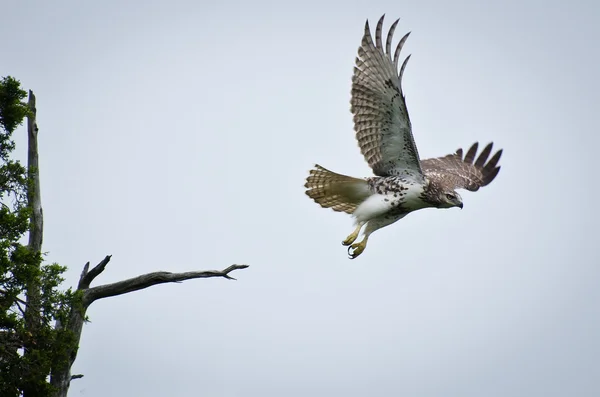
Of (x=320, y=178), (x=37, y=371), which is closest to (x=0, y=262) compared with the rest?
(x=37, y=371)

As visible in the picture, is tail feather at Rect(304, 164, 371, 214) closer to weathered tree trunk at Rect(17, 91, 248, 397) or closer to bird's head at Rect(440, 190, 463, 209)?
bird's head at Rect(440, 190, 463, 209)

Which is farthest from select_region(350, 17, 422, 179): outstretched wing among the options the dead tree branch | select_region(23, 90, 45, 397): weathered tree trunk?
select_region(23, 90, 45, 397): weathered tree trunk

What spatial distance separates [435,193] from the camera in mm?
11625

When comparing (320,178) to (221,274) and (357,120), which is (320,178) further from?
(221,274)

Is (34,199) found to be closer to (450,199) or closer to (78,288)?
(78,288)

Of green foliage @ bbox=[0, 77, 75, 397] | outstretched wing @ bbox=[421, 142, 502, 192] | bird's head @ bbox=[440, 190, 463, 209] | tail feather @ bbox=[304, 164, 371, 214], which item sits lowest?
green foliage @ bbox=[0, 77, 75, 397]

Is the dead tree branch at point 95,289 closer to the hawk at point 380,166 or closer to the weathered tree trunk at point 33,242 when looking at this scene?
the weathered tree trunk at point 33,242

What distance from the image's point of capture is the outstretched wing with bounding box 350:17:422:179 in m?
10.8

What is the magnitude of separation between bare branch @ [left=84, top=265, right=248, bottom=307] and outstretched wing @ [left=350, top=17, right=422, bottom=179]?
3037 millimetres

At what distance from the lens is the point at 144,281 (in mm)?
9344

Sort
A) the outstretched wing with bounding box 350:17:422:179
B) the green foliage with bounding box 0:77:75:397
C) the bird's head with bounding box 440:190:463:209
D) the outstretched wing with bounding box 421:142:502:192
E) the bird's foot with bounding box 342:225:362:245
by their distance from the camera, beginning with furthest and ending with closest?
the outstretched wing with bounding box 421:142:502:192
the bird's foot with bounding box 342:225:362:245
the bird's head with bounding box 440:190:463:209
the outstretched wing with bounding box 350:17:422:179
the green foliage with bounding box 0:77:75:397

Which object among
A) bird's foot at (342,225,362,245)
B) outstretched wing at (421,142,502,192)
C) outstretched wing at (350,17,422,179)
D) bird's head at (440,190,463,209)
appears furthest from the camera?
outstretched wing at (421,142,502,192)

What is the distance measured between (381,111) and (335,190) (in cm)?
153

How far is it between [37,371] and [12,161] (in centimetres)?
222
